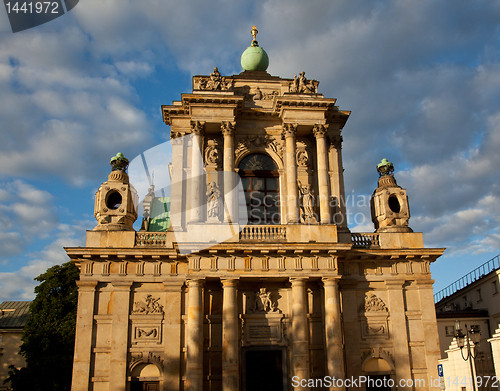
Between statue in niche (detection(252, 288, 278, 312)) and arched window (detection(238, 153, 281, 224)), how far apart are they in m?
4.19

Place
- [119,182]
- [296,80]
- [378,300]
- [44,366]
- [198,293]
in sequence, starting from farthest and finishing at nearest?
[44,366] → [296,80] → [119,182] → [378,300] → [198,293]

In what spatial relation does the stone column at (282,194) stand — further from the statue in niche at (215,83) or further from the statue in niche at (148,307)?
the statue in niche at (148,307)

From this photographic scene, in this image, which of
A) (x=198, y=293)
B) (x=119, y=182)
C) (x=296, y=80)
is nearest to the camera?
(x=198, y=293)

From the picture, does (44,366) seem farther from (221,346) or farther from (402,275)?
(402,275)

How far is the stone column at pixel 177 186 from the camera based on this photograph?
83.8ft

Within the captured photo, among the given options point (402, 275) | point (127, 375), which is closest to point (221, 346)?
point (127, 375)

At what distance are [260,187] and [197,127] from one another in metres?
4.75

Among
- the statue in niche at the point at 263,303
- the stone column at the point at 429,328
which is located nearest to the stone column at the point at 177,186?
the statue in niche at the point at 263,303

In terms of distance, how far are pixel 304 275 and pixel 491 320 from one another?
2160cm

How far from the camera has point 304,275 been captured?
23.1 m

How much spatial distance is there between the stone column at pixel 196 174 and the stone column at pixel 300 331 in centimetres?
574

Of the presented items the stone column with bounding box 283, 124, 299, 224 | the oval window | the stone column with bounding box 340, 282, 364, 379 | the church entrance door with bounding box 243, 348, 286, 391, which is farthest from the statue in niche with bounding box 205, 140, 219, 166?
the church entrance door with bounding box 243, 348, 286, 391

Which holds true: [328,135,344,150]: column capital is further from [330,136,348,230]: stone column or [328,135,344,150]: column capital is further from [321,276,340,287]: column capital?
[321,276,340,287]: column capital

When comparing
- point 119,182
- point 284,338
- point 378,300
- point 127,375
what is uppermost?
point 119,182
